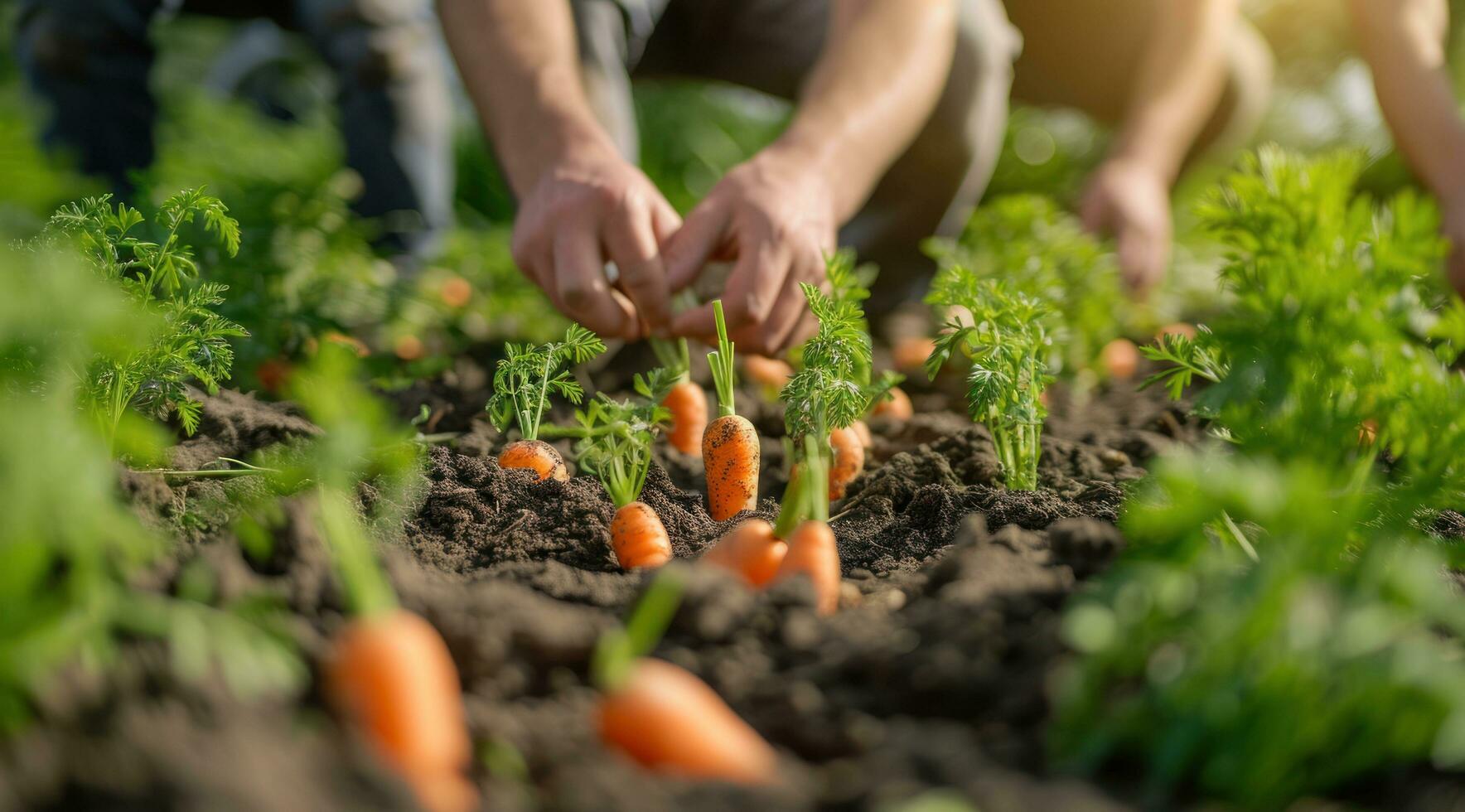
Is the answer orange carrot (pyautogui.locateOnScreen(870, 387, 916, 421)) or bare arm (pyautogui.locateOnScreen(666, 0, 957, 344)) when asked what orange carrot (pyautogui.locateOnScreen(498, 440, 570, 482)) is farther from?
orange carrot (pyautogui.locateOnScreen(870, 387, 916, 421))

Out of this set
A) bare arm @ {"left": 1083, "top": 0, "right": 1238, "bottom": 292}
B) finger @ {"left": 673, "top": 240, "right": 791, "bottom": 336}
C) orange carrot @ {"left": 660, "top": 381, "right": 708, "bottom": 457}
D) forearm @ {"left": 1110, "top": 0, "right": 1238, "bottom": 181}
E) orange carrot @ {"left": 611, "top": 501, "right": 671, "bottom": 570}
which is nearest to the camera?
orange carrot @ {"left": 611, "top": 501, "right": 671, "bottom": 570}

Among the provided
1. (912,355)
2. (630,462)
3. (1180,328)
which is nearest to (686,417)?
(630,462)

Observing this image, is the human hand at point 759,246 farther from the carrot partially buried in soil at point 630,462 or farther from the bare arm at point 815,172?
the carrot partially buried in soil at point 630,462

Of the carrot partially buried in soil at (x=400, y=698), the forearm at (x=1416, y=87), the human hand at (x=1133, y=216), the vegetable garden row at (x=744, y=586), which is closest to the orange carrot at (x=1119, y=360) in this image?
the human hand at (x=1133, y=216)

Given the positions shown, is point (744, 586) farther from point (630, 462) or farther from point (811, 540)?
point (630, 462)

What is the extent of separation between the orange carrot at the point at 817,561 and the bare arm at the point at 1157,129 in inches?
103

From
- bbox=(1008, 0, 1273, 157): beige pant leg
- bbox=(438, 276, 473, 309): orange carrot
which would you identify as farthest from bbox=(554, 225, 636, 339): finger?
bbox=(1008, 0, 1273, 157): beige pant leg

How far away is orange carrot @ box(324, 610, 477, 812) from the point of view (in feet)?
2.60

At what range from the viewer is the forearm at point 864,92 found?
7.28 feet

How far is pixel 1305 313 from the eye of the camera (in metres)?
1.37

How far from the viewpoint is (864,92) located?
2.30 metres

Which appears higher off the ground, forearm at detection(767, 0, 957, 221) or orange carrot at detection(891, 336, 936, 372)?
forearm at detection(767, 0, 957, 221)

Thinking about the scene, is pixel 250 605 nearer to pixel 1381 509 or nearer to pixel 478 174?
pixel 1381 509

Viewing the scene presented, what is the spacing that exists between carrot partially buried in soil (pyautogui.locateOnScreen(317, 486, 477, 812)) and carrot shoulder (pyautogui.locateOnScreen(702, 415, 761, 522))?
0.99 m
